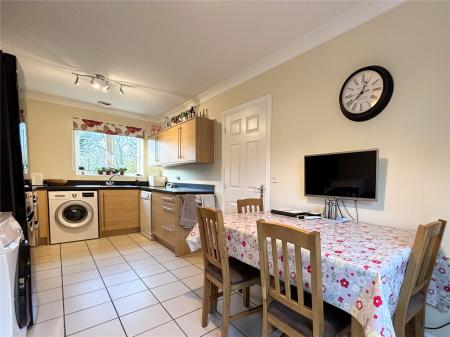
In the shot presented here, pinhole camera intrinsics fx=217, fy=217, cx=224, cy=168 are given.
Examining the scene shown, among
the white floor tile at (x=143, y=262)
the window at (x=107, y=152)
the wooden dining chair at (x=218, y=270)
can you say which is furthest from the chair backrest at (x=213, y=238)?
the window at (x=107, y=152)

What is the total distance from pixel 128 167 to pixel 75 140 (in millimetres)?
1113

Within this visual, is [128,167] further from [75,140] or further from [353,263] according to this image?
[353,263]

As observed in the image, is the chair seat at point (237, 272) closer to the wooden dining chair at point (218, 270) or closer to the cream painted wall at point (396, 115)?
the wooden dining chair at point (218, 270)

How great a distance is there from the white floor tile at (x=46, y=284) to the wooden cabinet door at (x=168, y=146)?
223 centimetres

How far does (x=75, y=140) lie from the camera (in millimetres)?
4180

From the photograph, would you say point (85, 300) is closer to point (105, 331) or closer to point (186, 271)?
point (105, 331)

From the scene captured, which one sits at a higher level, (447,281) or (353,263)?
(353,263)

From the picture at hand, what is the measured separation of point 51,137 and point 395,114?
4978 millimetres

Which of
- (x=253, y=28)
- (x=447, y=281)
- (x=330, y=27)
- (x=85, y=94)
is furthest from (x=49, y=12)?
(x=447, y=281)

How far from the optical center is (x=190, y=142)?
3416 mm

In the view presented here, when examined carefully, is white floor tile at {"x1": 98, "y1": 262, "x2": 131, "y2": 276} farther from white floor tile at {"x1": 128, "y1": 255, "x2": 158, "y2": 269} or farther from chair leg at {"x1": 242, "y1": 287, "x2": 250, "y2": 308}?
chair leg at {"x1": 242, "y1": 287, "x2": 250, "y2": 308}

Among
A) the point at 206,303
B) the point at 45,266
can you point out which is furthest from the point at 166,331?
the point at 45,266

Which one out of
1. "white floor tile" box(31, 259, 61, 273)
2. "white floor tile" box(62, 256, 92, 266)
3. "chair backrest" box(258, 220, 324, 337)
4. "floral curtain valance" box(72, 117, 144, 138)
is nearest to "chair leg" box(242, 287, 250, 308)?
"chair backrest" box(258, 220, 324, 337)

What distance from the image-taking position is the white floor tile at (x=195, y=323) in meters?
1.57
